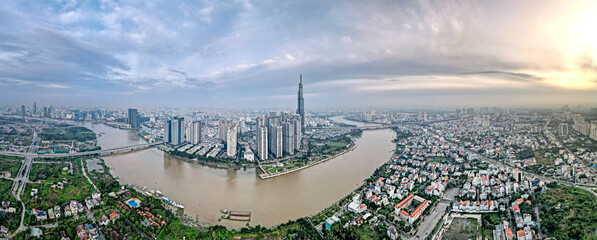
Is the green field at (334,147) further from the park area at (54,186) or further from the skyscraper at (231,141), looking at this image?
the park area at (54,186)

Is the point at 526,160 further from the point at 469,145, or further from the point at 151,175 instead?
the point at 151,175

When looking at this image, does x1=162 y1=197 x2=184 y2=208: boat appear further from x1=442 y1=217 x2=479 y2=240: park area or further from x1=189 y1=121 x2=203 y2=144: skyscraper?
x1=189 y1=121 x2=203 y2=144: skyscraper

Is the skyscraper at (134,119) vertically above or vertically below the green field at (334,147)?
above

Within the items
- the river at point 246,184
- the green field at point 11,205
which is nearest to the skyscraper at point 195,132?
the river at point 246,184

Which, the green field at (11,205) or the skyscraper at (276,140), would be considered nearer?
the green field at (11,205)

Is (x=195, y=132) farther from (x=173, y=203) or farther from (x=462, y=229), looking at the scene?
(x=462, y=229)

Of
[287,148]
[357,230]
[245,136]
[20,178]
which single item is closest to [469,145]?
[287,148]

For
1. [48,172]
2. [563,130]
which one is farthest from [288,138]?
[563,130]

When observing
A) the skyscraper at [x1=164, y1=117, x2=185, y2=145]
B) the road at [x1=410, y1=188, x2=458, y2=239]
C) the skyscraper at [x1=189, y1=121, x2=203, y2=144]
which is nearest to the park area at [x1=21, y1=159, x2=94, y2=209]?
the skyscraper at [x1=164, y1=117, x2=185, y2=145]
